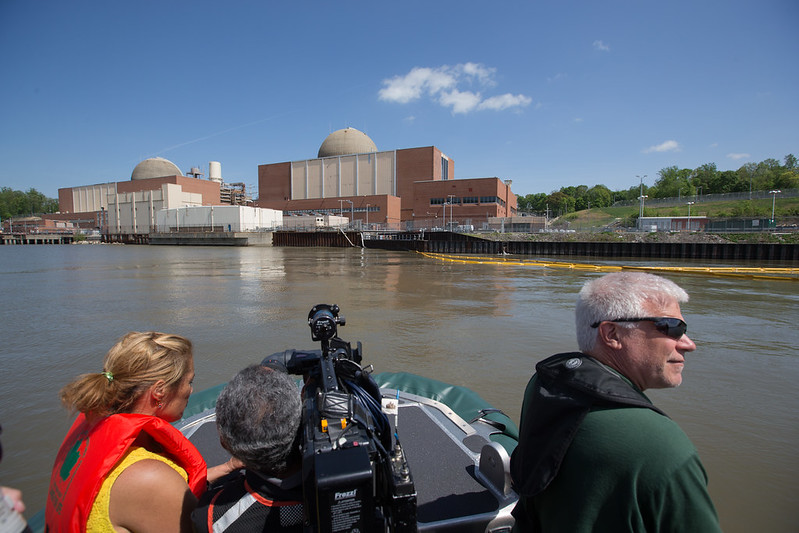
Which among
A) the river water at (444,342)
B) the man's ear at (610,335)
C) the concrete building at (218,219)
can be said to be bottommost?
the river water at (444,342)

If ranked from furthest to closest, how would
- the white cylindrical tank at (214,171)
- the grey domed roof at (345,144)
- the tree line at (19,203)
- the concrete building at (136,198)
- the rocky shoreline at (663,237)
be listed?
the tree line at (19,203)
the white cylindrical tank at (214,171)
the grey domed roof at (345,144)
the concrete building at (136,198)
the rocky shoreline at (663,237)

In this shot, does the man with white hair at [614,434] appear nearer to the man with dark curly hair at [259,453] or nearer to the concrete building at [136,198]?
the man with dark curly hair at [259,453]

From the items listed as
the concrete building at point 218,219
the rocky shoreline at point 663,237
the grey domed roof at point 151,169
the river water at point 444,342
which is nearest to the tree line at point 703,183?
the rocky shoreline at point 663,237

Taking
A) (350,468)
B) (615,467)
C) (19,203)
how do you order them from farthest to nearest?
1. (19,203)
2. (350,468)
3. (615,467)

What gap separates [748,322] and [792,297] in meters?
5.80

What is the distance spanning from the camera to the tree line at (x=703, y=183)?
253 feet

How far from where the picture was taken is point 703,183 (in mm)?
91625

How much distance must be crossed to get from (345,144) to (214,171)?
30538 mm

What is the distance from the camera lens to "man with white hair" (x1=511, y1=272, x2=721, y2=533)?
3.55 feet

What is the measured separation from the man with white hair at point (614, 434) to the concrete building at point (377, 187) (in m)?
51.4

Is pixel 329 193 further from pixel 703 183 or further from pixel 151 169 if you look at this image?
pixel 703 183

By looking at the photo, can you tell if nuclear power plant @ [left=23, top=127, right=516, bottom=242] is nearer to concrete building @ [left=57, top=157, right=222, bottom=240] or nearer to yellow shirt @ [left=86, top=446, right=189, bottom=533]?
concrete building @ [left=57, top=157, right=222, bottom=240]

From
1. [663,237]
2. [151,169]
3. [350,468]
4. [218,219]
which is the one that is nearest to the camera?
[350,468]

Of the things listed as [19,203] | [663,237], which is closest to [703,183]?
[663,237]
